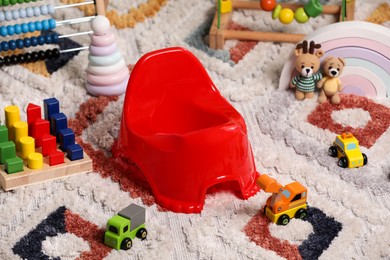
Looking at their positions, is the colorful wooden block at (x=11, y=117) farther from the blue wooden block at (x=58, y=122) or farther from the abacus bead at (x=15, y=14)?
the abacus bead at (x=15, y=14)

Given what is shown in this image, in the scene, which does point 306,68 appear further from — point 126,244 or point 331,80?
point 126,244

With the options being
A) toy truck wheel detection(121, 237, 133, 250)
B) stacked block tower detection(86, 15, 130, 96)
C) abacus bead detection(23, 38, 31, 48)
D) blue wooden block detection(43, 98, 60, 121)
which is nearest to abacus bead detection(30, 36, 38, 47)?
abacus bead detection(23, 38, 31, 48)

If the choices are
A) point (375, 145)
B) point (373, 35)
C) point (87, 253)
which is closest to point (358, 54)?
point (373, 35)

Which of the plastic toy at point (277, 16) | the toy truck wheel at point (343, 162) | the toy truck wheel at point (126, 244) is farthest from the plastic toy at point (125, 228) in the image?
the plastic toy at point (277, 16)

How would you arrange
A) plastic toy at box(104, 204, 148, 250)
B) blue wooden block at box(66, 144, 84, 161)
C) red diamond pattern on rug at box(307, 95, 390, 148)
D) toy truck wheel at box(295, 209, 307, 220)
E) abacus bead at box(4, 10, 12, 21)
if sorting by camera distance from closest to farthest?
plastic toy at box(104, 204, 148, 250), toy truck wheel at box(295, 209, 307, 220), blue wooden block at box(66, 144, 84, 161), red diamond pattern on rug at box(307, 95, 390, 148), abacus bead at box(4, 10, 12, 21)

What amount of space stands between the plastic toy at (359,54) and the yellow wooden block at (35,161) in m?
0.65

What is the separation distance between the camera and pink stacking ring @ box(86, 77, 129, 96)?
2051 millimetres

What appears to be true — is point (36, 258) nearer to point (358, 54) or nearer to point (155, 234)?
point (155, 234)

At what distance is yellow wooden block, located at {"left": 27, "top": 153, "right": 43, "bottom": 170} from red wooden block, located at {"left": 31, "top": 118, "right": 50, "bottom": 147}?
0.21ft

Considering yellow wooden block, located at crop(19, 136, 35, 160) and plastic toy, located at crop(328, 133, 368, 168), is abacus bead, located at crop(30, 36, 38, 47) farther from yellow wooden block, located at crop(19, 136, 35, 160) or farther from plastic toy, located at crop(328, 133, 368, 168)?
plastic toy, located at crop(328, 133, 368, 168)

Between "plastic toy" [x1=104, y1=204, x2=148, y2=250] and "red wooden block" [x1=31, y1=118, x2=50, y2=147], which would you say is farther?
"red wooden block" [x1=31, y1=118, x2=50, y2=147]

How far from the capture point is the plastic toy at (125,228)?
159cm

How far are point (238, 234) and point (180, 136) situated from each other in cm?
22

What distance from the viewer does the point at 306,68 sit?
2018 mm
